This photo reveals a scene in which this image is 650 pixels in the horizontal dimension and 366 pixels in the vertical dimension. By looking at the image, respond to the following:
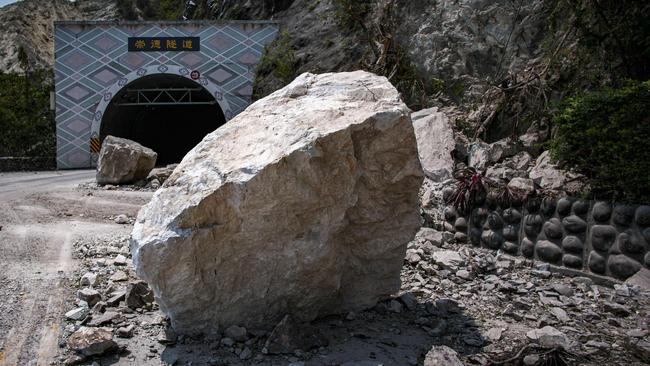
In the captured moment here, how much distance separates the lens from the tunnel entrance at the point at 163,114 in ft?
68.8

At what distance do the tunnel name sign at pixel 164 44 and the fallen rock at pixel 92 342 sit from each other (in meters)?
17.7

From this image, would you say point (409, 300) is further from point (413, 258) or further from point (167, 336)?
point (167, 336)

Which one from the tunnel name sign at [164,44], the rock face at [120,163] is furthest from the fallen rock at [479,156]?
the tunnel name sign at [164,44]

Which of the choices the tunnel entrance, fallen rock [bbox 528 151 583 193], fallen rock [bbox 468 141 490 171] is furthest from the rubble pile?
the tunnel entrance

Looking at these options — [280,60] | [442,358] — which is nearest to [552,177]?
[442,358]

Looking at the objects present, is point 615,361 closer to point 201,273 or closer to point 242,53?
point 201,273

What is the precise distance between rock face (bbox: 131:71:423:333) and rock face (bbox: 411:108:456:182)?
382 centimetres

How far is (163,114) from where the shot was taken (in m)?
27.8

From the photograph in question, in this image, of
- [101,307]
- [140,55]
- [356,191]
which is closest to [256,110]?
[356,191]

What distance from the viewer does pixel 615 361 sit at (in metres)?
3.60

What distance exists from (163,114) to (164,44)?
28.7ft

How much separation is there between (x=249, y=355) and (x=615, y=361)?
2.58 meters

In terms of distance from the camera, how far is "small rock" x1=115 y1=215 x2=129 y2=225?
7.39 m

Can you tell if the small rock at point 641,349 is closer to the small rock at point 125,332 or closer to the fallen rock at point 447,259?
the fallen rock at point 447,259
